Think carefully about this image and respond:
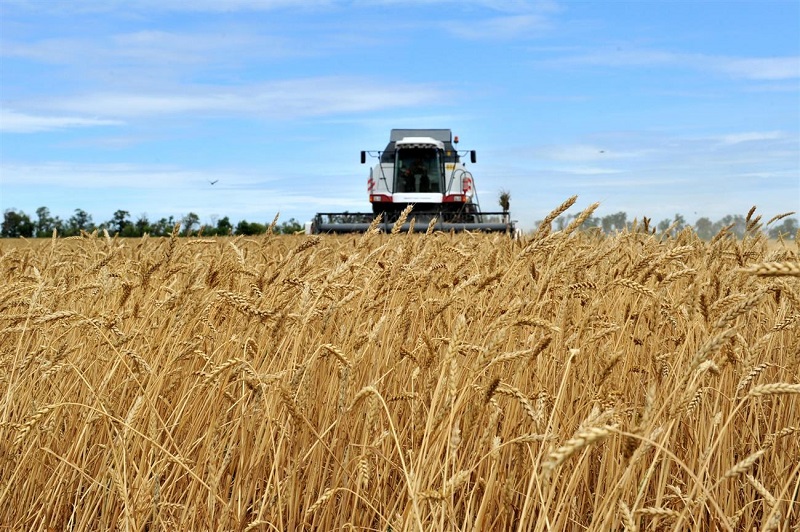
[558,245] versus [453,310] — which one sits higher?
[558,245]

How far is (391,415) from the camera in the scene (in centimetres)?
250

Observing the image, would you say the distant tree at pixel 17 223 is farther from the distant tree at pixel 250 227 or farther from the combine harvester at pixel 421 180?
the combine harvester at pixel 421 180

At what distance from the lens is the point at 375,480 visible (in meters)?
2.19

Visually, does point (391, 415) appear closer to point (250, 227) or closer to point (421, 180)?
point (421, 180)

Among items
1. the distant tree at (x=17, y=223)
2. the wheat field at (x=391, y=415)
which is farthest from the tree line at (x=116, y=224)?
the wheat field at (x=391, y=415)

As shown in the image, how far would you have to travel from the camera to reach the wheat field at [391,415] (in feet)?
5.95

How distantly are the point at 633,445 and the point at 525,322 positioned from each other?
0.47m

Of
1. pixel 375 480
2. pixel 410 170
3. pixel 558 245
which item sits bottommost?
pixel 375 480

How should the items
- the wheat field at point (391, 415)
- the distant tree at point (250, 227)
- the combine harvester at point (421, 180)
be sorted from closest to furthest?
the wheat field at point (391, 415)
the combine harvester at point (421, 180)
the distant tree at point (250, 227)

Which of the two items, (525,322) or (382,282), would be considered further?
(382,282)

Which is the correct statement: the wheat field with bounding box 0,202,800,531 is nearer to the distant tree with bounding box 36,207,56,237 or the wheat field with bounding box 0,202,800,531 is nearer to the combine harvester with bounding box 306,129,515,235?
the combine harvester with bounding box 306,129,515,235

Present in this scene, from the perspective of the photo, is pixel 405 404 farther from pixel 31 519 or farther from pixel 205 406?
pixel 31 519

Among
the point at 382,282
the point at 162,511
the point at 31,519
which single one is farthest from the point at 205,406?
the point at 382,282

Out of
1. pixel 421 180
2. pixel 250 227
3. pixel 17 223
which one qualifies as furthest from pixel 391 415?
pixel 17 223
